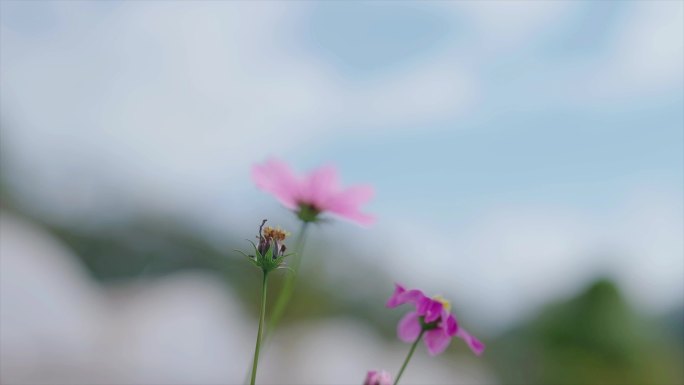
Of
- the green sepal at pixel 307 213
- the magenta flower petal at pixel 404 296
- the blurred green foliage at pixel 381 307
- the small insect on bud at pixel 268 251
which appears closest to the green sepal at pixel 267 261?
the small insect on bud at pixel 268 251

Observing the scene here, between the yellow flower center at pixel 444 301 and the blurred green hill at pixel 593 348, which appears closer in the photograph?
the yellow flower center at pixel 444 301

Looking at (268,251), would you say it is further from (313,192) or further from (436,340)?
(313,192)

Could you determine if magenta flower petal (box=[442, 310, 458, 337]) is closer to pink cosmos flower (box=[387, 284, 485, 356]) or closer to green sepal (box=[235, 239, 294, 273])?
pink cosmos flower (box=[387, 284, 485, 356])

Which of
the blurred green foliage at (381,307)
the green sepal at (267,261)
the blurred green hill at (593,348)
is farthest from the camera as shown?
the blurred green foliage at (381,307)

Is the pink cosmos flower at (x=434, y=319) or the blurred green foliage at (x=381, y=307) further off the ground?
the blurred green foliage at (x=381, y=307)

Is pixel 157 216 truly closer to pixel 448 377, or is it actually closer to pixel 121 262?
pixel 121 262

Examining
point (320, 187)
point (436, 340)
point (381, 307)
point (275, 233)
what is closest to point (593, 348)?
point (381, 307)

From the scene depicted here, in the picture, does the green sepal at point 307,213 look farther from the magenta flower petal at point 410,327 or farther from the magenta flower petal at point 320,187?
the magenta flower petal at point 410,327

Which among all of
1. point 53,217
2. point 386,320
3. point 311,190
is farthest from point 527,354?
point 311,190
